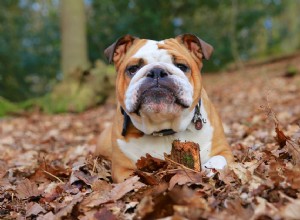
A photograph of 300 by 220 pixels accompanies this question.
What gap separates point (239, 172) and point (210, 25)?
46.9ft

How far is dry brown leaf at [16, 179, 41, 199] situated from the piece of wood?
0.98 metres

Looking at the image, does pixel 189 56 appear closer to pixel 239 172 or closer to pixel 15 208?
pixel 239 172

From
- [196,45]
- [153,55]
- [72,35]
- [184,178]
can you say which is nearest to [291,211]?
[184,178]

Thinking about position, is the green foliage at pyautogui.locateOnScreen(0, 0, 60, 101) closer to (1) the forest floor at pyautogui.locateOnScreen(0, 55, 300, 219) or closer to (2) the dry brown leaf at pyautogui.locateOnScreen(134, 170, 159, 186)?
(1) the forest floor at pyautogui.locateOnScreen(0, 55, 300, 219)

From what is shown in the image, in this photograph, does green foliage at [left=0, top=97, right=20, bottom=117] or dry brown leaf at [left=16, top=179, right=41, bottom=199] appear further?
green foliage at [left=0, top=97, right=20, bottom=117]

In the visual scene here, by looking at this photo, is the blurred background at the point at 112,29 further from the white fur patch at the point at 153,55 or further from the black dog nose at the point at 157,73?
the black dog nose at the point at 157,73

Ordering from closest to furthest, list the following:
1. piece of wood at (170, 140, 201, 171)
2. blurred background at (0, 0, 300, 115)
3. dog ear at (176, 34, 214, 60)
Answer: piece of wood at (170, 140, 201, 171) < dog ear at (176, 34, 214, 60) < blurred background at (0, 0, 300, 115)

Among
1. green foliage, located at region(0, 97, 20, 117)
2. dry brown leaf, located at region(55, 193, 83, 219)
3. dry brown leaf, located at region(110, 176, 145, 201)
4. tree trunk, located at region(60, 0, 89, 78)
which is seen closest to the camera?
dry brown leaf, located at region(55, 193, 83, 219)

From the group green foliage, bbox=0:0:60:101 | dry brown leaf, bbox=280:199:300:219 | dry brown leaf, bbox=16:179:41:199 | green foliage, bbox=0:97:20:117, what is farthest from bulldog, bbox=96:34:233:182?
green foliage, bbox=0:0:60:101

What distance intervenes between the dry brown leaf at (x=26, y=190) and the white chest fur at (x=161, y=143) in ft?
2.34

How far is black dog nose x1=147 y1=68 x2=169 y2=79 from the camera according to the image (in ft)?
11.0

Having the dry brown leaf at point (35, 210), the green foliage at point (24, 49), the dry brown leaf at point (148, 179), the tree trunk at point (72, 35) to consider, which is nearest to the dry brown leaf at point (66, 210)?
the dry brown leaf at point (35, 210)

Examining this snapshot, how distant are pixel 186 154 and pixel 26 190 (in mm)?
1145

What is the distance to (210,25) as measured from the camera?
55.2ft
